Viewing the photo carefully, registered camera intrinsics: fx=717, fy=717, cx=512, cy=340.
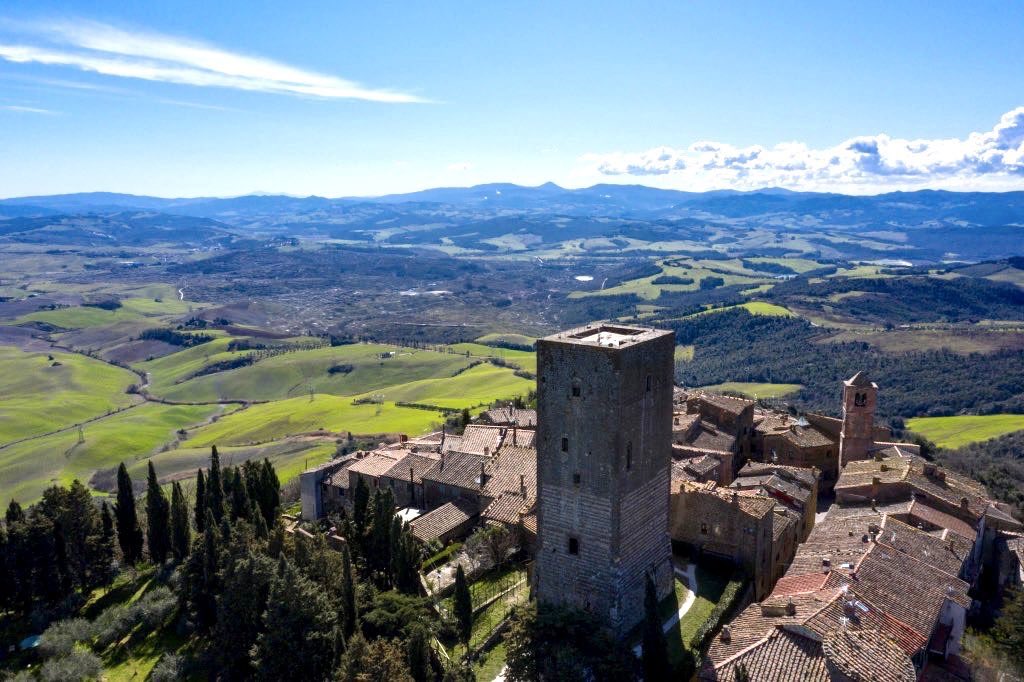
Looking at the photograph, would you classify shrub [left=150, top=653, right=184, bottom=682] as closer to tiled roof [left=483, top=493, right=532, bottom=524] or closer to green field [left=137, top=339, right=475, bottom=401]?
tiled roof [left=483, top=493, right=532, bottom=524]

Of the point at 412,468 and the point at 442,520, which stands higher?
the point at 412,468

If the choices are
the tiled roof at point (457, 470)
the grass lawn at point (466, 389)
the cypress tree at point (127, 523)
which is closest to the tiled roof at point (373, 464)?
the tiled roof at point (457, 470)

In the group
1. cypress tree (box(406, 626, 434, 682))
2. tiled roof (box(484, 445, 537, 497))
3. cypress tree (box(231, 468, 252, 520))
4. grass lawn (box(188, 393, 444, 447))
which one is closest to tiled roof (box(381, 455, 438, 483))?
tiled roof (box(484, 445, 537, 497))

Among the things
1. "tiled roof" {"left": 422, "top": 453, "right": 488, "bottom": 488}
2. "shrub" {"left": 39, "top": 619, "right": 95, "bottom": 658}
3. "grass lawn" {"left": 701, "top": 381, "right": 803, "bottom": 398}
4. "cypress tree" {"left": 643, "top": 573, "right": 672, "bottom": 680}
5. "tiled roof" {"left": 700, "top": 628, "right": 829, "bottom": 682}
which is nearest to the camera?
"tiled roof" {"left": 700, "top": 628, "right": 829, "bottom": 682}

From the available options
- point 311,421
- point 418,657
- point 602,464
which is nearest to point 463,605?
point 418,657

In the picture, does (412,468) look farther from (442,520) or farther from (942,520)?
(942,520)

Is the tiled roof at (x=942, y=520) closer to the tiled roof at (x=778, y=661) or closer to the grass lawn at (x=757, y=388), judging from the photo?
the tiled roof at (x=778, y=661)

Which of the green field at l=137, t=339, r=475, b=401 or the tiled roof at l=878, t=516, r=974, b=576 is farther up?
the tiled roof at l=878, t=516, r=974, b=576
